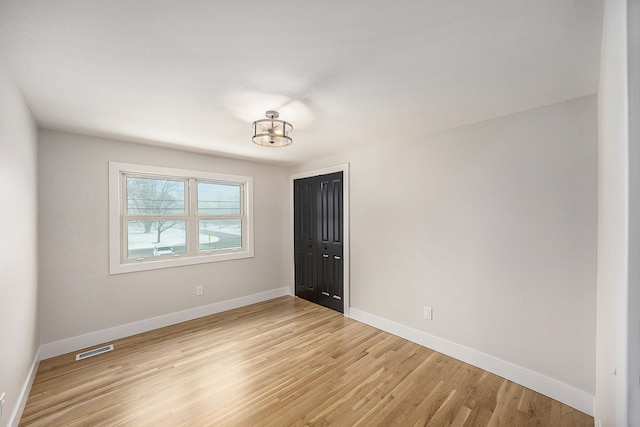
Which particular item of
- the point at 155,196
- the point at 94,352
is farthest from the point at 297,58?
the point at 94,352

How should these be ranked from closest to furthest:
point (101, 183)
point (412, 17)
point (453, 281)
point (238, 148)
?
point (412, 17), point (453, 281), point (101, 183), point (238, 148)

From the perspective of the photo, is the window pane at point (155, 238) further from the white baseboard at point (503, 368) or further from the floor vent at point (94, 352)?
the white baseboard at point (503, 368)

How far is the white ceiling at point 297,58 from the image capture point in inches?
45.9

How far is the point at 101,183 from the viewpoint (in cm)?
299

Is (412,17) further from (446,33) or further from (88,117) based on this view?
(88,117)

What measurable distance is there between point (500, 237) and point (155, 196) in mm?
4027

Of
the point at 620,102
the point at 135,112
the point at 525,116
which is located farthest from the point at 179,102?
the point at 525,116

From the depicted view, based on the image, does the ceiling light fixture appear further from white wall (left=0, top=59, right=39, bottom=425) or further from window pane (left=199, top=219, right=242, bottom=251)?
window pane (left=199, top=219, right=242, bottom=251)

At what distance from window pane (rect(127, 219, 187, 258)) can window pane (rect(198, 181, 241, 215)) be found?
1.32ft

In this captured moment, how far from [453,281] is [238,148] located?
303 centimetres

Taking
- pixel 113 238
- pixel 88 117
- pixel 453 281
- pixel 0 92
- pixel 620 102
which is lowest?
pixel 453 281

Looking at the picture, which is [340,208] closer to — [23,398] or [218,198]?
[218,198]

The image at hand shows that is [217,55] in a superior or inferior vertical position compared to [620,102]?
superior

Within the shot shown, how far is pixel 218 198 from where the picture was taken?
4.05 m
